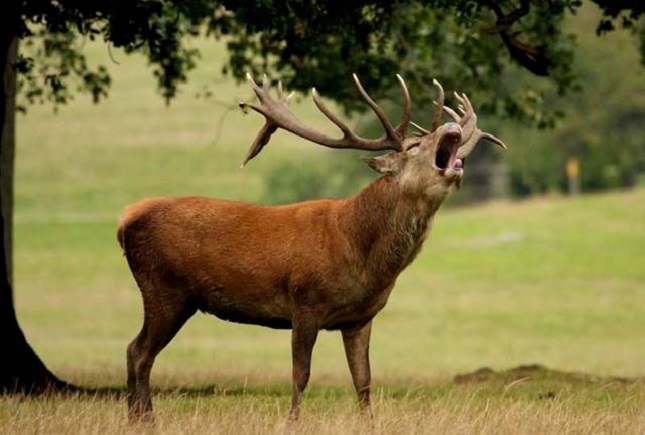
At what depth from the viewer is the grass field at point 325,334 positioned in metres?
11.0

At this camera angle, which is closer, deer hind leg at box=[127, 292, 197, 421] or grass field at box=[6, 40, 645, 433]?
grass field at box=[6, 40, 645, 433]

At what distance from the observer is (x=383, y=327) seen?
132ft

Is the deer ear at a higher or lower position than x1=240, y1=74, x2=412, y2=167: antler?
lower

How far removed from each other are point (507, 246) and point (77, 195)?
2636cm

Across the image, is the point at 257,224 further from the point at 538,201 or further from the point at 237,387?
the point at 538,201

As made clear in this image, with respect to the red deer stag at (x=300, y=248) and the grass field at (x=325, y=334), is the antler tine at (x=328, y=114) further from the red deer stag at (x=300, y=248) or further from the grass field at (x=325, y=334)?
the grass field at (x=325, y=334)

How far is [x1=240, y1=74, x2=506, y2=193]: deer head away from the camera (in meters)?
10.7

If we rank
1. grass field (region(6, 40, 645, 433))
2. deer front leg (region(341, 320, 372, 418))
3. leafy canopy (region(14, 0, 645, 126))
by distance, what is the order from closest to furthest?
grass field (region(6, 40, 645, 433)) < deer front leg (region(341, 320, 372, 418)) < leafy canopy (region(14, 0, 645, 126))

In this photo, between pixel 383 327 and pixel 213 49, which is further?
pixel 213 49

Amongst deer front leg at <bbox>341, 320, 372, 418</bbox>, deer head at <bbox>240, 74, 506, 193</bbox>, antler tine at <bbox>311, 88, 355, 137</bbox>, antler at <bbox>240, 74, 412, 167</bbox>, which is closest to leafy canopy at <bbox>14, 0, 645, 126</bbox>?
antler at <bbox>240, 74, 412, 167</bbox>

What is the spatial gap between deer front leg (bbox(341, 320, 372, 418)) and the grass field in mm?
129

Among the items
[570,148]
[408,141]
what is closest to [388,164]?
[408,141]

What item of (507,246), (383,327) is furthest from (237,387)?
(507,246)

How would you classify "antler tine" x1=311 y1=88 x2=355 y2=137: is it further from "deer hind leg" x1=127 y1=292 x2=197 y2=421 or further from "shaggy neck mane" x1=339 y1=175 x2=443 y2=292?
"deer hind leg" x1=127 y1=292 x2=197 y2=421
